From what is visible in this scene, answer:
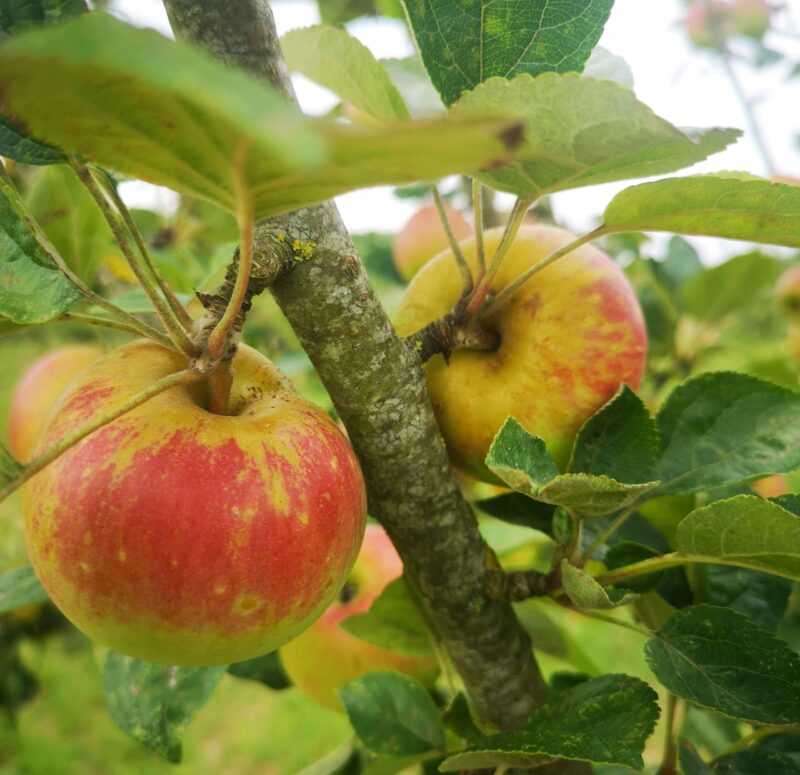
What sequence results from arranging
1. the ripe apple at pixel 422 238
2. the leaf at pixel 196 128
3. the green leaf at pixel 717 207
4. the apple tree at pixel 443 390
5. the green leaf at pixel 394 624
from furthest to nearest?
1. the ripe apple at pixel 422 238
2. the green leaf at pixel 394 624
3. the green leaf at pixel 717 207
4. the apple tree at pixel 443 390
5. the leaf at pixel 196 128

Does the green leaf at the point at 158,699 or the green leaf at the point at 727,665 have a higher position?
the green leaf at the point at 727,665

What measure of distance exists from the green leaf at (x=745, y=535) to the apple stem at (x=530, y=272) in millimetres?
171

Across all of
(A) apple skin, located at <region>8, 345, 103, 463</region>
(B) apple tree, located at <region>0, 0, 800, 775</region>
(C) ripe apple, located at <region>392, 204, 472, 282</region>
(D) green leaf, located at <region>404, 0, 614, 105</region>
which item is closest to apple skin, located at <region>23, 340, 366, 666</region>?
(B) apple tree, located at <region>0, 0, 800, 775</region>

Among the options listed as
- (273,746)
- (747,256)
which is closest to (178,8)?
(747,256)

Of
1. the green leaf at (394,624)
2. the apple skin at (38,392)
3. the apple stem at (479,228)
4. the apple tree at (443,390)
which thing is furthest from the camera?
the apple skin at (38,392)

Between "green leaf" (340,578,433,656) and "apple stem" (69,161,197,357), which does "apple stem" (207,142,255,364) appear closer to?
"apple stem" (69,161,197,357)

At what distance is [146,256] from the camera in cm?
41

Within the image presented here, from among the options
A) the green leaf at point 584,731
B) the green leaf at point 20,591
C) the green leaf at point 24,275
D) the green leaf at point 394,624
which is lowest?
the green leaf at point 394,624

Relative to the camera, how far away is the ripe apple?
3.47ft

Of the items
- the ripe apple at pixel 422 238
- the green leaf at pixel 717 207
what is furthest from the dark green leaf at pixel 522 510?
the ripe apple at pixel 422 238

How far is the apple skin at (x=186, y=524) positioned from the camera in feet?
1.16

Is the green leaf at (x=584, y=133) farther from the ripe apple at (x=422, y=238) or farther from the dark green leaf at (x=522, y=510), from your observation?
the ripe apple at (x=422, y=238)

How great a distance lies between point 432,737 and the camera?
54 centimetres

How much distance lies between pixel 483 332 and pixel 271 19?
239 millimetres
